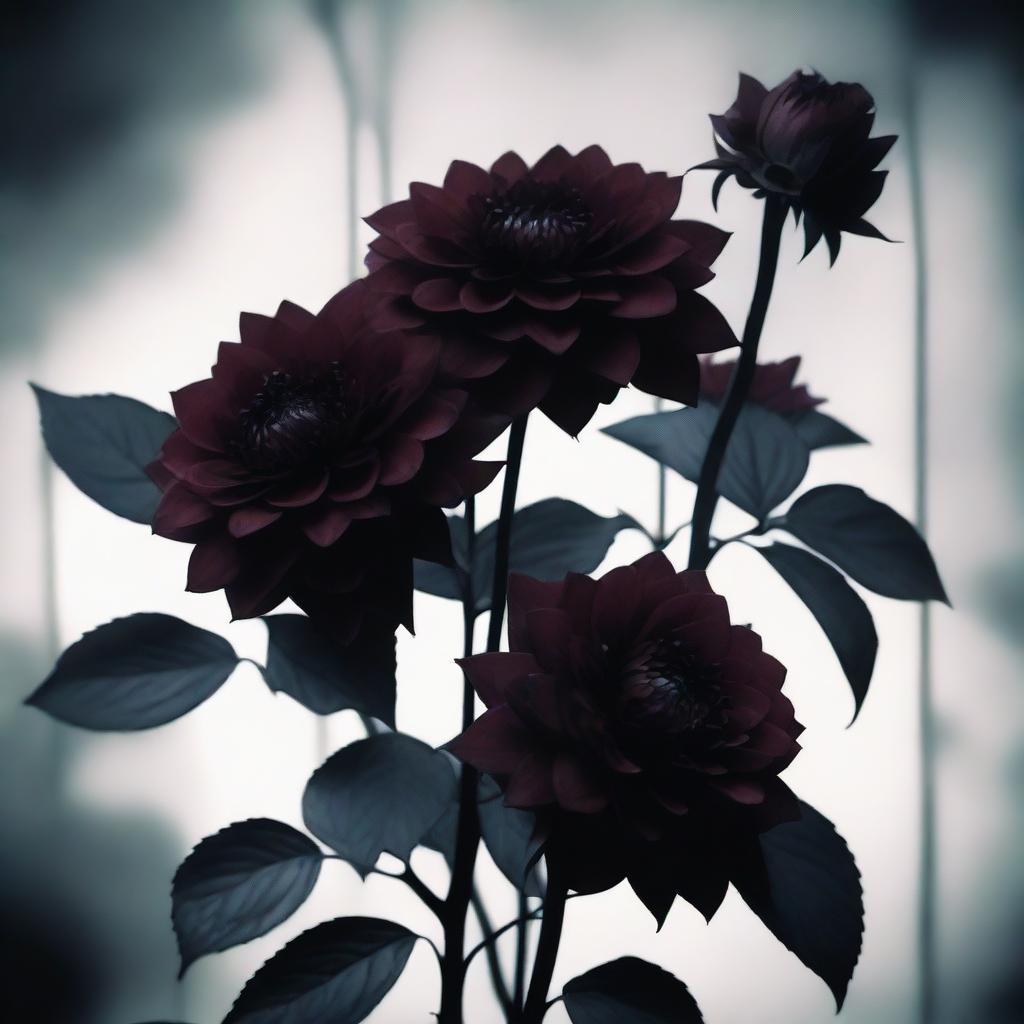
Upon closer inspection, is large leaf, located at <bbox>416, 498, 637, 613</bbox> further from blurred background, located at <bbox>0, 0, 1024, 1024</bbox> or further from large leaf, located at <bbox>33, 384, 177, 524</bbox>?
blurred background, located at <bbox>0, 0, 1024, 1024</bbox>

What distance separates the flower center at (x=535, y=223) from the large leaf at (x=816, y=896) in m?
0.23

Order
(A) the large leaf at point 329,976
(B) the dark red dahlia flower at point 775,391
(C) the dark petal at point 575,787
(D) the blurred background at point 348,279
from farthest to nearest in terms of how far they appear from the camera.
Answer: (D) the blurred background at point 348,279 → (B) the dark red dahlia flower at point 775,391 → (A) the large leaf at point 329,976 → (C) the dark petal at point 575,787

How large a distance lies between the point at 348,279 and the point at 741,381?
47cm

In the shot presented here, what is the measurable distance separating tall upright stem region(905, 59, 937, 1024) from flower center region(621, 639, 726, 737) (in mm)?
567

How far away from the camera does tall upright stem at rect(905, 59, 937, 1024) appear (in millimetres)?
800

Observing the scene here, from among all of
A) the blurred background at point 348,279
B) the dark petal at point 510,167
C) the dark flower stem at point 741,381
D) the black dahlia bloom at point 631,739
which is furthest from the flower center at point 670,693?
the blurred background at point 348,279

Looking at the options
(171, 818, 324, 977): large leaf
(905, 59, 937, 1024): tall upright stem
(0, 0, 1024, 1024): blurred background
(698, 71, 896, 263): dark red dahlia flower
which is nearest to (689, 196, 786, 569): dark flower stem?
(698, 71, 896, 263): dark red dahlia flower

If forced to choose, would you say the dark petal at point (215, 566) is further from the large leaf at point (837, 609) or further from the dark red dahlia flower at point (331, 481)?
the large leaf at point (837, 609)

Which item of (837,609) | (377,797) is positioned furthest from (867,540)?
(377,797)

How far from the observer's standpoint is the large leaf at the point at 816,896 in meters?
0.36

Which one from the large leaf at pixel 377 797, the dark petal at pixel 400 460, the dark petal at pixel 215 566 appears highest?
the dark petal at pixel 400 460

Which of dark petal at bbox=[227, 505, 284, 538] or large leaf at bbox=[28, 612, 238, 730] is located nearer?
dark petal at bbox=[227, 505, 284, 538]

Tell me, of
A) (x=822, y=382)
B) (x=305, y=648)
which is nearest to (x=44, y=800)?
(x=305, y=648)

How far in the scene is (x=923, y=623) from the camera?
2.66ft
